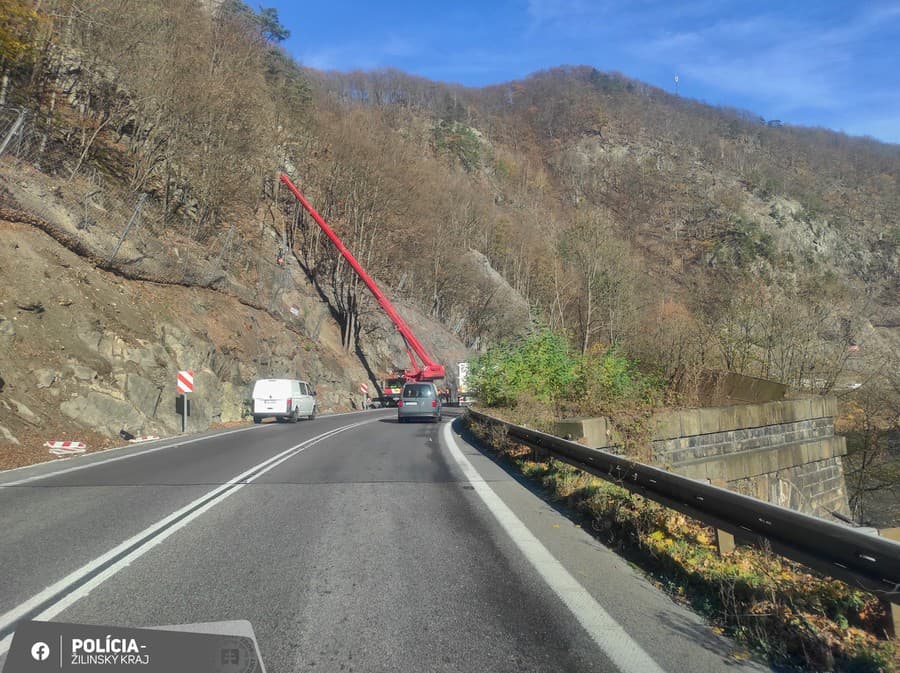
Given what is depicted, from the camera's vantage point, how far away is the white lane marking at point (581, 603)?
347 centimetres

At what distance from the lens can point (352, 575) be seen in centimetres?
493

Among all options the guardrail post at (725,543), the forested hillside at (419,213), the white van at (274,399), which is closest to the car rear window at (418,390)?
the white van at (274,399)

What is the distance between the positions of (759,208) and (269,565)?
122521 mm

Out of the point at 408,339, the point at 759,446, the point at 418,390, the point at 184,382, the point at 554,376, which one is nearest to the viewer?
the point at 759,446

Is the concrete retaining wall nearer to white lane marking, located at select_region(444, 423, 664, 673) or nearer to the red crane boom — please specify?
white lane marking, located at select_region(444, 423, 664, 673)

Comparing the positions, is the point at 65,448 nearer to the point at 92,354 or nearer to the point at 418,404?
the point at 92,354

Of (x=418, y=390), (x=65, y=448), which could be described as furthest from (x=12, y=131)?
(x=418, y=390)

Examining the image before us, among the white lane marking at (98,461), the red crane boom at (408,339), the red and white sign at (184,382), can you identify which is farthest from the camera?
the red crane boom at (408,339)

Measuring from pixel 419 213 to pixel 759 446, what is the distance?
38704 mm

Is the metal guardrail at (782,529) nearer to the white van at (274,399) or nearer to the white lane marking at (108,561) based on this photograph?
the white lane marking at (108,561)

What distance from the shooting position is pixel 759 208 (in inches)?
4358

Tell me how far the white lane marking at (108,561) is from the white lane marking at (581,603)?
11.2ft

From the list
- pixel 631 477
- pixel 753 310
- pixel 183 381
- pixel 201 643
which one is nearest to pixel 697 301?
pixel 753 310

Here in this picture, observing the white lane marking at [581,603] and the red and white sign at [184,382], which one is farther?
the red and white sign at [184,382]
